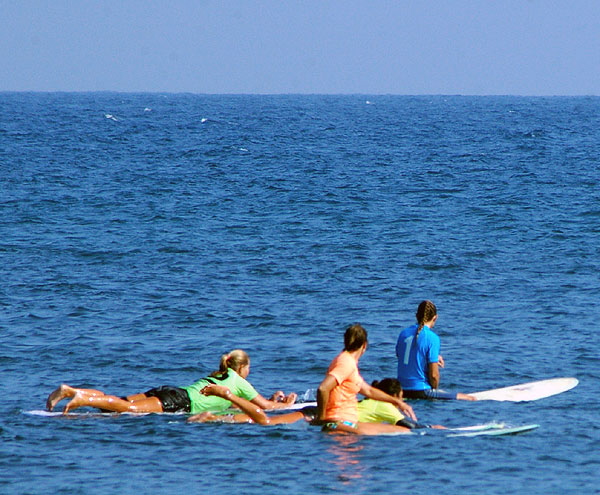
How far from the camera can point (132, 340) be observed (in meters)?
19.6

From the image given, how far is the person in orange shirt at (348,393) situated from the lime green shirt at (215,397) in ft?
3.86

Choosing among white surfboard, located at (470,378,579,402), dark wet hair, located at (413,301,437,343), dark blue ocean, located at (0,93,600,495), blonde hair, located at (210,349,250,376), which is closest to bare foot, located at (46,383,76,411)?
dark blue ocean, located at (0,93,600,495)

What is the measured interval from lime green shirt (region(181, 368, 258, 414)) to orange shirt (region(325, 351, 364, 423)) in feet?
4.52

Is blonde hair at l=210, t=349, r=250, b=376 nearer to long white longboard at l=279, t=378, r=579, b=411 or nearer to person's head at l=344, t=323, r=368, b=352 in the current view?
long white longboard at l=279, t=378, r=579, b=411

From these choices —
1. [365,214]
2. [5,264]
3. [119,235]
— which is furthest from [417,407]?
[365,214]

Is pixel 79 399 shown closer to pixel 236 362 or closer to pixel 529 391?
pixel 236 362

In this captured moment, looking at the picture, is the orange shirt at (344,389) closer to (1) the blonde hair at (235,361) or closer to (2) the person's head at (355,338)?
(2) the person's head at (355,338)

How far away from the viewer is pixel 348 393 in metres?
13.1

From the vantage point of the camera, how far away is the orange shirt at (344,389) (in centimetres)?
1279

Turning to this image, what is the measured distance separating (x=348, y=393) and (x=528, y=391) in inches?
164

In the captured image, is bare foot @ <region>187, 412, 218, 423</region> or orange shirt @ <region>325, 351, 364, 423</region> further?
bare foot @ <region>187, 412, 218, 423</region>

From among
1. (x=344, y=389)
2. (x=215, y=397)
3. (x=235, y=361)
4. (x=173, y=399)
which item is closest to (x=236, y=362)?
(x=235, y=361)

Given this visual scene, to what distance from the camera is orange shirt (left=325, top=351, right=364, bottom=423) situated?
12.8 metres

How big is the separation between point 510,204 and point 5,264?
22.8m
